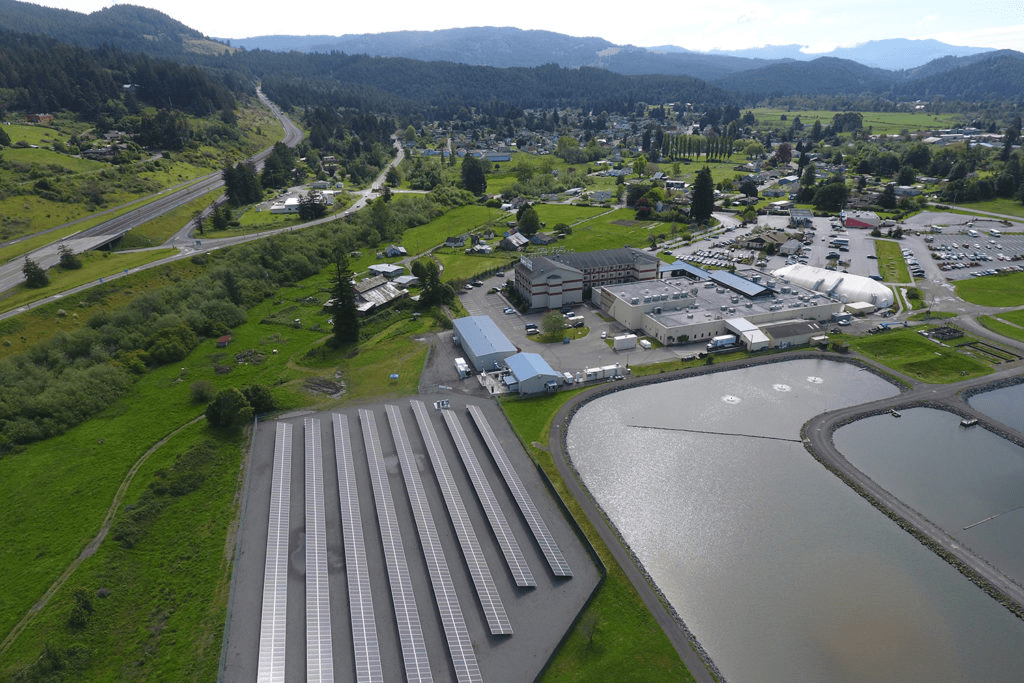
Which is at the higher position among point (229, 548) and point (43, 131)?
point (43, 131)

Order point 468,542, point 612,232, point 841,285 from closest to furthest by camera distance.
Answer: point 468,542 → point 841,285 → point 612,232

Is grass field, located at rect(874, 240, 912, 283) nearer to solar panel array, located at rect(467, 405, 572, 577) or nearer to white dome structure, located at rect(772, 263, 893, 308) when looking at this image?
white dome structure, located at rect(772, 263, 893, 308)

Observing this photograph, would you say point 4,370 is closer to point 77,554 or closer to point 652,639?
point 77,554

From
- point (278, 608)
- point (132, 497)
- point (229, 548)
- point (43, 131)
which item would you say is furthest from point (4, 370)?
point (43, 131)

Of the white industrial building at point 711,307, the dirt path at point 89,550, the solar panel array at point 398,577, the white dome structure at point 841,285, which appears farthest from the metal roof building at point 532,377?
the white dome structure at point 841,285

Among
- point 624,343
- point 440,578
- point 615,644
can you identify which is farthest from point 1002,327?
point 440,578

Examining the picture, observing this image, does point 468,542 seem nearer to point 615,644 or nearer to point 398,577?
point 398,577

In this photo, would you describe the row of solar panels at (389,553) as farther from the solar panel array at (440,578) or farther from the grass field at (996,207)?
the grass field at (996,207)
